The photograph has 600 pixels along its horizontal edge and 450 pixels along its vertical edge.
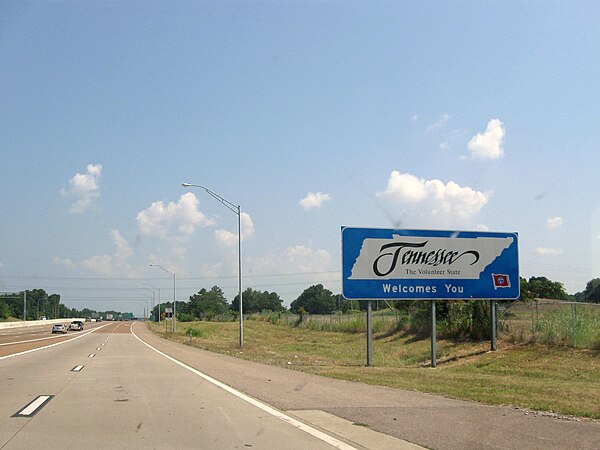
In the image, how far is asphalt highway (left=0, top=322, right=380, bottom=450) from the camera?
1001cm

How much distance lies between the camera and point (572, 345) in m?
29.0

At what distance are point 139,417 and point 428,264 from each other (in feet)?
67.1

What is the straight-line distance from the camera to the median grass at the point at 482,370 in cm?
1574

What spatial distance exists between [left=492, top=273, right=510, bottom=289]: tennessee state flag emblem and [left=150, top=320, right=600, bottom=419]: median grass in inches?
120

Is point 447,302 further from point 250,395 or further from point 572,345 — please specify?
point 250,395

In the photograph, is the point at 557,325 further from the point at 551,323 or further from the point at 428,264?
the point at 428,264

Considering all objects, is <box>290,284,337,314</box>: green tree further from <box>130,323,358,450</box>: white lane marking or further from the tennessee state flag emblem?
<box>130,323,358,450</box>: white lane marking

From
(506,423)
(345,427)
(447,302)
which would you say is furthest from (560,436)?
(447,302)

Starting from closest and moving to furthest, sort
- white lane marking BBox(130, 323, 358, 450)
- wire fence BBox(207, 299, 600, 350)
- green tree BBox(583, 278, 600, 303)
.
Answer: white lane marking BBox(130, 323, 358, 450)
wire fence BBox(207, 299, 600, 350)
green tree BBox(583, 278, 600, 303)

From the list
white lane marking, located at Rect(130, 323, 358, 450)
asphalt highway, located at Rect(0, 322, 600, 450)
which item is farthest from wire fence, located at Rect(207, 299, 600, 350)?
white lane marking, located at Rect(130, 323, 358, 450)

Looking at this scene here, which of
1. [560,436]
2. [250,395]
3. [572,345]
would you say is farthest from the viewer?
[572,345]

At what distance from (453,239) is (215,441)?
2280 cm

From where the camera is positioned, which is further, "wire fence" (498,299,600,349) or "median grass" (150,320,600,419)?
"wire fence" (498,299,600,349)

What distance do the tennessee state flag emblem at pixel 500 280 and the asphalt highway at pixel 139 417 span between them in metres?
16.1
